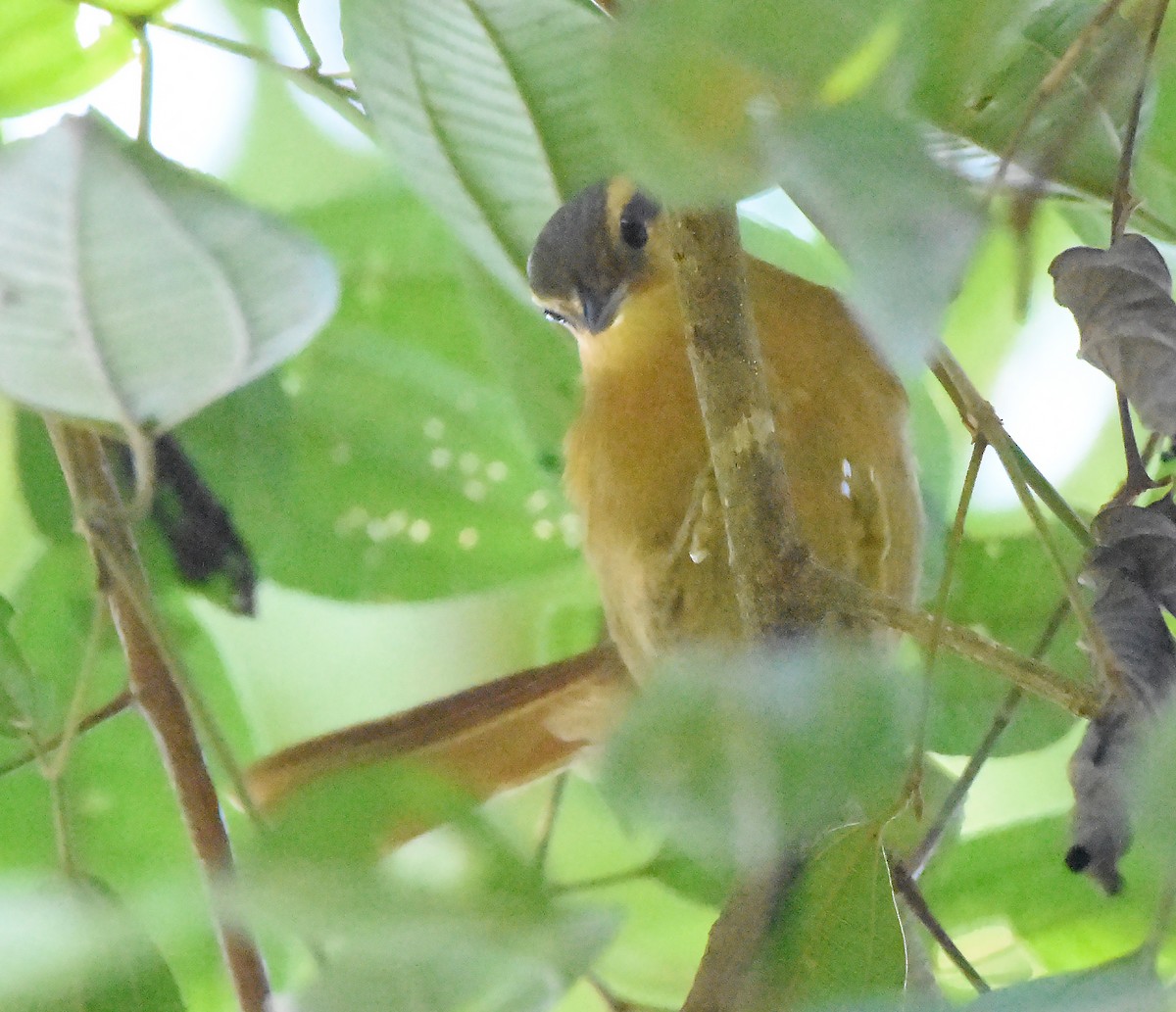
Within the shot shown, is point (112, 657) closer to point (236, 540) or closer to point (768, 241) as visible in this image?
point (236, 540)

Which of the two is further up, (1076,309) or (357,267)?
(1076,309)

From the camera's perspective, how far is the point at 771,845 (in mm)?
372

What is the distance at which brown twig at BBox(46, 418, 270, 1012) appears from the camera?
0.60 meters

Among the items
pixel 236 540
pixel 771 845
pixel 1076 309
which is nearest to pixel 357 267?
pixel 236 540

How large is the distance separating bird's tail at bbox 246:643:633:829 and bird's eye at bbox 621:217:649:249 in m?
0.30

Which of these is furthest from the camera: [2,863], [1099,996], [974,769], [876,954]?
[2,863]

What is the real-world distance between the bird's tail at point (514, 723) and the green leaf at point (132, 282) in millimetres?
371

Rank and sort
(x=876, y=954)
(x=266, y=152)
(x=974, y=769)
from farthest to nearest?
(x=266, y=152)
(x=974, y=769)
(x=876, y=954)

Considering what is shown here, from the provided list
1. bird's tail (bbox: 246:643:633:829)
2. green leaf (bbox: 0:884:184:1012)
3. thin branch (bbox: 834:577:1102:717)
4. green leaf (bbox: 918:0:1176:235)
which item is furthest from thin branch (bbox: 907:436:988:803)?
bird's tail (bbox: 246:643:633:829)

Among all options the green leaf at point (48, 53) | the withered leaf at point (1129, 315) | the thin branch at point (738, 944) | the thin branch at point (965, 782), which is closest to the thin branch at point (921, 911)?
the thin branch at point (965, 782)

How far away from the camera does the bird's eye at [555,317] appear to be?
2.97 ft

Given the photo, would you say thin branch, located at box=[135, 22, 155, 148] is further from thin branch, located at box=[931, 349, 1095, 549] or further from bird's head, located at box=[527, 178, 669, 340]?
thin branch, located at box=[931, 349, 1095, 549]

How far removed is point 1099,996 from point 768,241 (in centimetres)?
69

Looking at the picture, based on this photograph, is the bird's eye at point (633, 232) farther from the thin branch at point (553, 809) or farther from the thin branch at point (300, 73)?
the thin branch at point (553, 809)
